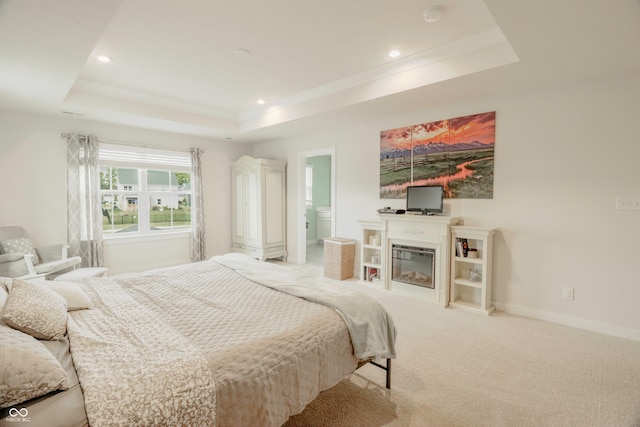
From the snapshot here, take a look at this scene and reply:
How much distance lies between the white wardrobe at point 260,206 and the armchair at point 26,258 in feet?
8.71

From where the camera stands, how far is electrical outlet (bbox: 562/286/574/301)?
3.18 metres

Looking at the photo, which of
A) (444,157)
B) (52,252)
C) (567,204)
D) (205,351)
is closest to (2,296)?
(205,351)

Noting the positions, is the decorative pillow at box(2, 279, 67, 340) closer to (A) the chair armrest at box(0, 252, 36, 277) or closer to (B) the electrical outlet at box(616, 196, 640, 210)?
(A) the chair armrest at box(0, 252, 36, 277)

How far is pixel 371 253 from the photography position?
475 cm

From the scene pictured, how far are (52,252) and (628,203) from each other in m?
6.49

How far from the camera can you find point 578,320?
314cm

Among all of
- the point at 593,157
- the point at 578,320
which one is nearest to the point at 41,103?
the point at 593,157

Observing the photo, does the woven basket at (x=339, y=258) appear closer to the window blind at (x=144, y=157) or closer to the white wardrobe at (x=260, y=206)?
the white wardrobe at (x=260, y=206)

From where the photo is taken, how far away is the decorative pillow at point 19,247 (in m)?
3.81

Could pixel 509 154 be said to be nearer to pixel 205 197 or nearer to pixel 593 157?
pixel 593 157

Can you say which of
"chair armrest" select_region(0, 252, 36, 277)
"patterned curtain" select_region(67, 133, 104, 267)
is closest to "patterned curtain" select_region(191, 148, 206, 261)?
"patterned curtain" select_region(67, 133, 104, 267)

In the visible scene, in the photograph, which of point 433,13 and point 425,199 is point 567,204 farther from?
point 433,13

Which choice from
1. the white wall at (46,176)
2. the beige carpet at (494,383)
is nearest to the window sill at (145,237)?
the white wall at (46,176)

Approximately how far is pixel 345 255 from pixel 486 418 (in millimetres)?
3093
